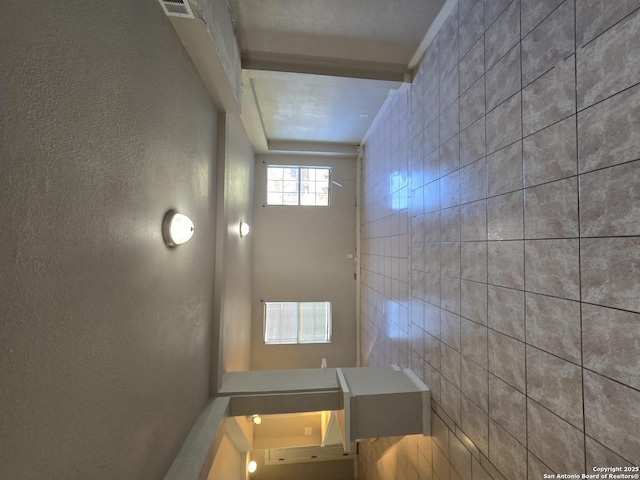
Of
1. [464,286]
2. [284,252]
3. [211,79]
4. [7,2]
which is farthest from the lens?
[284,252]

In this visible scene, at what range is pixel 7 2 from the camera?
0.54 metres

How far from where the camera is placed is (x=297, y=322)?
4.04m

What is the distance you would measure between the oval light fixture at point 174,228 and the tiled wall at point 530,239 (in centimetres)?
151

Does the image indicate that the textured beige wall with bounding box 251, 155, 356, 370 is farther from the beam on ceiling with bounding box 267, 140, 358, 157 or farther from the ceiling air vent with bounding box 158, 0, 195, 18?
the ceiling air vent with bounding box 158, 0, 195, 18

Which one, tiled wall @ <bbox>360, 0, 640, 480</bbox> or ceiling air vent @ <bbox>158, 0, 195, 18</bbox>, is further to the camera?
ceiling air vent @ <bbox>158, 0, 195, 18</bbox>

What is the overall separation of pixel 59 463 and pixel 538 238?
66.4 inches

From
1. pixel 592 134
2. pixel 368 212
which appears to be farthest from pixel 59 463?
pixel 368 212

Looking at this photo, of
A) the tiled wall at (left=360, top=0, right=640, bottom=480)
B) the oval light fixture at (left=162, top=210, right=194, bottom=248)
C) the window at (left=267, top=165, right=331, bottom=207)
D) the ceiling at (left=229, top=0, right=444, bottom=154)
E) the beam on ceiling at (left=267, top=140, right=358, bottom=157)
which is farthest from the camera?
the window at (left=267, top=165, right=331, bottom=207)

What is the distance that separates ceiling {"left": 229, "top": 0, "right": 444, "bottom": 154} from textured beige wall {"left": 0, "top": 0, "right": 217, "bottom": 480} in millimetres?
716

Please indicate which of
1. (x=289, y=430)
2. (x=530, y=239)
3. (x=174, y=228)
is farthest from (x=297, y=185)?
(x=289, y=430)

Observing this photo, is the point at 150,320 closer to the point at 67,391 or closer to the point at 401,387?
the point at 67,391

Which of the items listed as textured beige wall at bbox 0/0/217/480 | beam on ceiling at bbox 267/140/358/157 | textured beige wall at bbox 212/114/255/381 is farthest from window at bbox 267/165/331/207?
textured beige wall at bbox 0/0/217/480

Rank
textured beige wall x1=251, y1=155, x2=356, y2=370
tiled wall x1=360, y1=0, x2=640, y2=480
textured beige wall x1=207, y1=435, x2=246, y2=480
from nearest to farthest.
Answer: tiled wall x1=360, y1=0, x2=640, y2=480 → textured beige wall x1=207, y1=435, x2=246, y2=480 → textured beige wall x1=251, y1=155, x2=356, y2=370

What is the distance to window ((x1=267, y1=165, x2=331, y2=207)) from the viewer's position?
13.2ft
